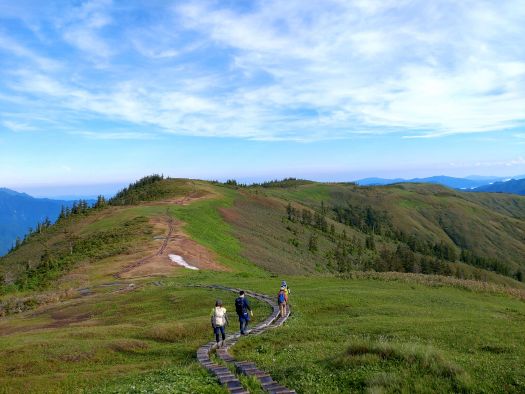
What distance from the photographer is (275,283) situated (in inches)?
2124

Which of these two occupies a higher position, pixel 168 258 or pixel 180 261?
pixel 168 258

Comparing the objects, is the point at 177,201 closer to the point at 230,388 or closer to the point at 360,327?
the point at 360,327

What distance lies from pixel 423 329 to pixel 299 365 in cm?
1182

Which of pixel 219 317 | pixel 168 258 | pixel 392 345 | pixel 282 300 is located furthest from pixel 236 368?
pixel 168 258

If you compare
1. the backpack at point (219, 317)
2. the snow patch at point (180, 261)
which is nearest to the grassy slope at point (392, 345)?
the backpack at point (219, 317)

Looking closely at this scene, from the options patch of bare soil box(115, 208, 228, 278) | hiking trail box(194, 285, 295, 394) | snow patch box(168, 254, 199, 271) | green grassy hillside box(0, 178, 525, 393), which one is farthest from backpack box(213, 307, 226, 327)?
snow patch box(168, 254, 199, 271)

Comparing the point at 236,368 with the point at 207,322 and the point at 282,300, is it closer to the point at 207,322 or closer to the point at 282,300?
the point at 207,322

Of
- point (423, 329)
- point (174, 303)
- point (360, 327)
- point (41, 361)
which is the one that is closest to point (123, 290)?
point (174, 303)

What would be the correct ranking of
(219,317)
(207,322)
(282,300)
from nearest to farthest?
(219,317), (207,322), (282,300)

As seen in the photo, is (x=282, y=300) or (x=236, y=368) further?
(x=282, y=300)

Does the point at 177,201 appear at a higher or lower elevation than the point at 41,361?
higher

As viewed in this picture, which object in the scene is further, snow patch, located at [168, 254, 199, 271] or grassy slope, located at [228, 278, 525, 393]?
snow patch, located at [168, 254, 199, 271]

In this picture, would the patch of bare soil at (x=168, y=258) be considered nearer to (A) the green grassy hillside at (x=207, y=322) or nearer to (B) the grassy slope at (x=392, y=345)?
(A) the green grassy hillside at (x=207, y=322)

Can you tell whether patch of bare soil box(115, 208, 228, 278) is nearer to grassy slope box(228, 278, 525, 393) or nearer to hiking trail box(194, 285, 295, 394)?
grassy slope box(228, 278, 525, 393)
